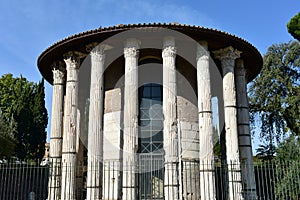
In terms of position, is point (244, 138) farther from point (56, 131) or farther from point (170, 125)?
point (56, 131)

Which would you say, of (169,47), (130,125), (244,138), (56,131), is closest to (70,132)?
(56,131)

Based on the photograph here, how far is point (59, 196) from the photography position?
11.8 m

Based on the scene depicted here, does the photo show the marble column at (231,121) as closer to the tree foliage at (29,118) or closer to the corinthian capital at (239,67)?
the corinthian capital at (239,67)

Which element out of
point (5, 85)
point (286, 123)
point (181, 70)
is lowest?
point (286, 123)

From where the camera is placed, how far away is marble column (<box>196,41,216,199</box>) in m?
10.5

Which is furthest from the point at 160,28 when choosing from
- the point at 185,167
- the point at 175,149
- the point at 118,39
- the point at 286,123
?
the point at 286,123

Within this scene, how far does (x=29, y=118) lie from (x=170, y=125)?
1473 cm

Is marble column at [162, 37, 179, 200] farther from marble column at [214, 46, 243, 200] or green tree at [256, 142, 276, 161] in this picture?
green tree at [256, 142, 276, 161]

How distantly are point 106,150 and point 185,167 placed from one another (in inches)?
112

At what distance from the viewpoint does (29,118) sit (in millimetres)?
22531

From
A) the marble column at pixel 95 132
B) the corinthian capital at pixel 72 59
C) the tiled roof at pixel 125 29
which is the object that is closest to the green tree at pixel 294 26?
the tiled roof at pixel 125 29

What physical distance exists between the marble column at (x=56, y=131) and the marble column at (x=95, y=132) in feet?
4.85

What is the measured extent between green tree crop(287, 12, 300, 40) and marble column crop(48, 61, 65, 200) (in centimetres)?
1203

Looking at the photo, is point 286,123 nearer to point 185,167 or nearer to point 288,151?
point 288,151
